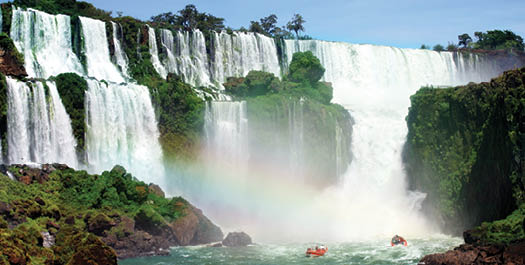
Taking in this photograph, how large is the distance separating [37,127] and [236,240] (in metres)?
12.8

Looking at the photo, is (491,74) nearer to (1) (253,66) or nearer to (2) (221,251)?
(1) (253,66)

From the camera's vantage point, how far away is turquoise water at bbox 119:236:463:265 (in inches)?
1257

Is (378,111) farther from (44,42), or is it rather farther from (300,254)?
(44,42)

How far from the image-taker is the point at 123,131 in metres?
43.4

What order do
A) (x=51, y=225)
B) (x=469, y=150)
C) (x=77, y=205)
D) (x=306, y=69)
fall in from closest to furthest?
(x=51, y=225) → (x=77, y=205) → (x=469, y=150) → (x=306, y=69)

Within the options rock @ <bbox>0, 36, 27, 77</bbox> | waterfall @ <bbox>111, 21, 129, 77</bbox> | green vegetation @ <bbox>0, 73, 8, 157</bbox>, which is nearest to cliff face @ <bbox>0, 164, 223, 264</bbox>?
green vegetation @ <bbox>0, 73, 8, 157</bbox>

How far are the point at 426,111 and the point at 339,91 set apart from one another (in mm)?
21800

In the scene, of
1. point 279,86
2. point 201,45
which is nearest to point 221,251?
point 279,86

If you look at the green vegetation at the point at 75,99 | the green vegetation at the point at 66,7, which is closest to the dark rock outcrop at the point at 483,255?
the green vegetation at the point at 75,99

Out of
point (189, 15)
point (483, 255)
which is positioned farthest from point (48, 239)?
point (189, 15)

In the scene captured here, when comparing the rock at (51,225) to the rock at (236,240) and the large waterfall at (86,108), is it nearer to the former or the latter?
the large waterfall at (86,108)

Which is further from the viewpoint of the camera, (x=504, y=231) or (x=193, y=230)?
(x=193, y=230)

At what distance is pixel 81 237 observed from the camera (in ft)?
81.8

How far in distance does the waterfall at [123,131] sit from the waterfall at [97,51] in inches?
279
